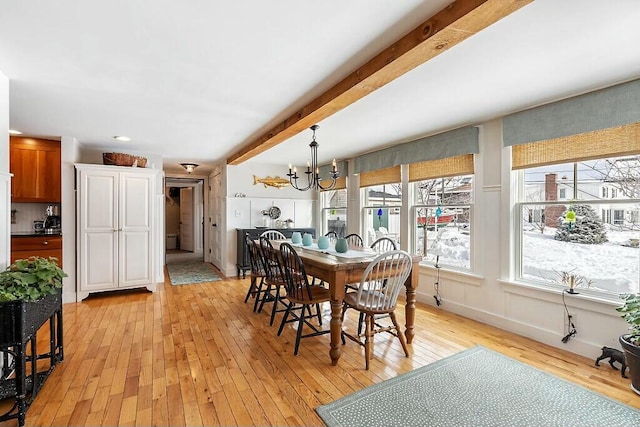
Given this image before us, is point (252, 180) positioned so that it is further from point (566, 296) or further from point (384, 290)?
point (566, 296)

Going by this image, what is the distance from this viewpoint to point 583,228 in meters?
2.80

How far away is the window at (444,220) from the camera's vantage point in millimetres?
3797

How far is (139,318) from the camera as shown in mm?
3580

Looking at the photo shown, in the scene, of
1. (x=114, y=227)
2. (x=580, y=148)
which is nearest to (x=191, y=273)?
(x=114, y=227)

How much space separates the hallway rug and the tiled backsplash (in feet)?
6.92

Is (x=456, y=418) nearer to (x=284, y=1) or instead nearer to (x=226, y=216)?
(x=284, y=1)

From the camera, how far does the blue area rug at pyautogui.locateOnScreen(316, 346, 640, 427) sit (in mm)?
1840

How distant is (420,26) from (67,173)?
15.4ft

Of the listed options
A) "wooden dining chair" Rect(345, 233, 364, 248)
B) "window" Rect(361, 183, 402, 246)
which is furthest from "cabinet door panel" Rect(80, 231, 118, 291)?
"window" Rect(361, 183, 402, 246)

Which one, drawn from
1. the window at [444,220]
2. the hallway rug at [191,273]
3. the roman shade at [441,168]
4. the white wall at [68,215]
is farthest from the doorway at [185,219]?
the roman shade at [441,168]

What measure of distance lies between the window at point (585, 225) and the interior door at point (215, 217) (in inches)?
205

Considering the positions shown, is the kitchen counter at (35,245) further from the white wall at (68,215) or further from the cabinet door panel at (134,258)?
the cabinet door panel at (134,258)

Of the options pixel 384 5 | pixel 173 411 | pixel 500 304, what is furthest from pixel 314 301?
pixel 384 5

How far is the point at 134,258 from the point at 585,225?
5.43 meters
